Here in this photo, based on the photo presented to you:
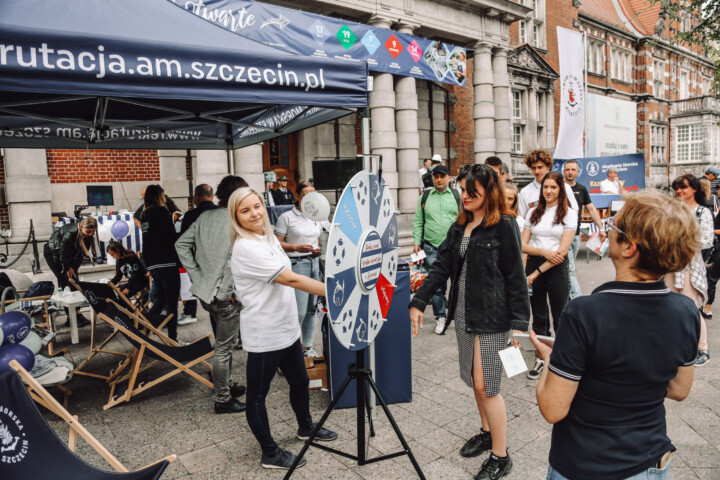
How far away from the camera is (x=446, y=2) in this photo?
1395 centimetres

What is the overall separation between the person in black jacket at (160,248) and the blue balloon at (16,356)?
200 centimetres

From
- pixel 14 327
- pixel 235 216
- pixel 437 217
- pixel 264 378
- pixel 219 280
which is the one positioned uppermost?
pixel 235 216

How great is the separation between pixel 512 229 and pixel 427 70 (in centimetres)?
1113

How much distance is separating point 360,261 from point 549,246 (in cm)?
249

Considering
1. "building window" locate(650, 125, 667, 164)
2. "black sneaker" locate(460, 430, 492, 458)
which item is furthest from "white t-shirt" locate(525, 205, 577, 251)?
"building window" locate(650, 125, 667, 164)

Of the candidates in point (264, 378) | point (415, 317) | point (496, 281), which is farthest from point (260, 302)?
point (496, 281)

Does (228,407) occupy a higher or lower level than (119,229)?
lower

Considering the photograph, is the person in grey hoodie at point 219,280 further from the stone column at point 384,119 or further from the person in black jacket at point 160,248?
the stone column at point 384,119

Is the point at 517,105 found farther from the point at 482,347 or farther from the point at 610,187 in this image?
the point at 482,347

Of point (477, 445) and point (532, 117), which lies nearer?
point (477, 445)

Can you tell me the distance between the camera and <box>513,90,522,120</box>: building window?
20578 millimetres

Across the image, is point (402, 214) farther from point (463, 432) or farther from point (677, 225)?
A: point (677, 225)

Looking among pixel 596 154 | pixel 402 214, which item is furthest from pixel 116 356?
pixel 596 154

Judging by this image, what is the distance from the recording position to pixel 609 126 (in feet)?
66.9
